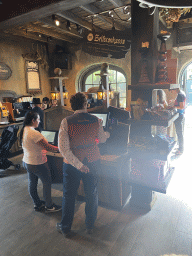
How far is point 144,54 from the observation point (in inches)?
87.4

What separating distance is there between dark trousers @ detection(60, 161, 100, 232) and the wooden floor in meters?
0.21

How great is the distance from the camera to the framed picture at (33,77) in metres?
8.44

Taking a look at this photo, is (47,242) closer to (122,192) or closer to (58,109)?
(122,192)

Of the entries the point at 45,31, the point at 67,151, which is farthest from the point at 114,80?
the point at 67,151

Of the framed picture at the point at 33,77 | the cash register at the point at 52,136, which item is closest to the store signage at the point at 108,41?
the cash register at the point at 52,136

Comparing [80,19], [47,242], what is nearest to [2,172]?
[47,242]

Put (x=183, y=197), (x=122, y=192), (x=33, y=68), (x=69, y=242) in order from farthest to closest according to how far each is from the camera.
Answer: (x=33, y=68) < (x=183, y=197) < (x=122, y=192) < (x=69, y=242)

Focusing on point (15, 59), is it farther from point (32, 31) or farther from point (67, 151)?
point (67, 151)

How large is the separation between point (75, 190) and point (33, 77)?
25.0 feet

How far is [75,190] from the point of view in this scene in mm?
2129

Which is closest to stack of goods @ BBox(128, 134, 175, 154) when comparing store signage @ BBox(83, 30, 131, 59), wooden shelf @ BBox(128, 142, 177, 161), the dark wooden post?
wooden shelf @ BBox(128, 142, 177, 161)

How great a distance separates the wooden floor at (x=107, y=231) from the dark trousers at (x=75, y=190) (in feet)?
0.70

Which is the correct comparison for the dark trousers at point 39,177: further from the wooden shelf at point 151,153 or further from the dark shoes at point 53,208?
the wooden shelf at point 151,153

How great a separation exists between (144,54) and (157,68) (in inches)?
8.6
